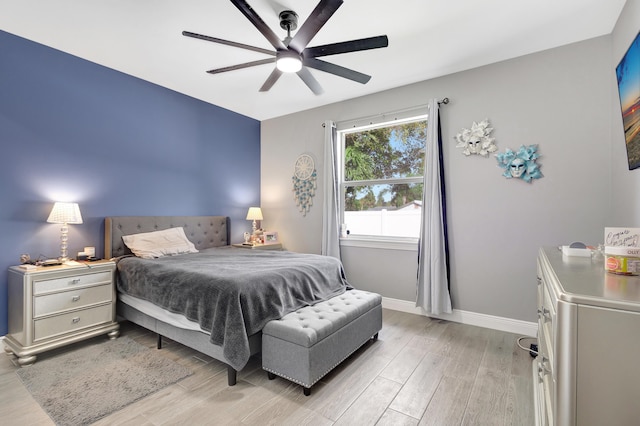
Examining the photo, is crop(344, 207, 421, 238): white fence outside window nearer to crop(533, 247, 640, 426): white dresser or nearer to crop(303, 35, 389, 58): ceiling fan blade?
crop(303, 35, 389, 58): ceiling fan blade

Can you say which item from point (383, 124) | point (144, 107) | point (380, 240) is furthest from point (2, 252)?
point (383, 124)

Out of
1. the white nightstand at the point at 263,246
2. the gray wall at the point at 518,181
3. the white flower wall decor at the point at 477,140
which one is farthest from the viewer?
the white nightstand at the point at 263,246

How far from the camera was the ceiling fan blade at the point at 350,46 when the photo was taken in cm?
194

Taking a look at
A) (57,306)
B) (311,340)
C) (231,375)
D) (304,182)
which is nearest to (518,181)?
(311,340)

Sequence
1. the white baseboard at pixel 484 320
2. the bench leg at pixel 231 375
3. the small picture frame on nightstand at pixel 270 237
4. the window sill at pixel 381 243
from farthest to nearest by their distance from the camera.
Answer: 1. the small picture frame on nightstand at pixel 270 237
2. the window sill at pixel 381 243
3. the white baseboard at pixel 484 320
4. the bench leg at pixel 231 375

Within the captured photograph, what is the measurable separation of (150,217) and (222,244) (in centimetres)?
110

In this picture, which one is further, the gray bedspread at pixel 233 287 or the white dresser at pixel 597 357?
the gray bedspread at pixel 233 287

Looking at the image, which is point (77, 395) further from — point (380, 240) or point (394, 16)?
point (394, 16)

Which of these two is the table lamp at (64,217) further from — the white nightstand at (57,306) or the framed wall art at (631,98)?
the framed wall art at (631,98)

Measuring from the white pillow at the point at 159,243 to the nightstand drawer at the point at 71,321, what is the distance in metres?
0.62

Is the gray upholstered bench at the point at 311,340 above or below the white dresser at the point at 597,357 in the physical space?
below

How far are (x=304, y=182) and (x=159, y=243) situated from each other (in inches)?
83.6

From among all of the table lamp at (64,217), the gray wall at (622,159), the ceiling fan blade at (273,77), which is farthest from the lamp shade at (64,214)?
the gray wall at (622,159)

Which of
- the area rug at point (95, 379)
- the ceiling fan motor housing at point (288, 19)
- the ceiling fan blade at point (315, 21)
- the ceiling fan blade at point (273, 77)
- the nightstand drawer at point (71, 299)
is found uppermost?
the ceiling fan motor housing at point (288, 19)
